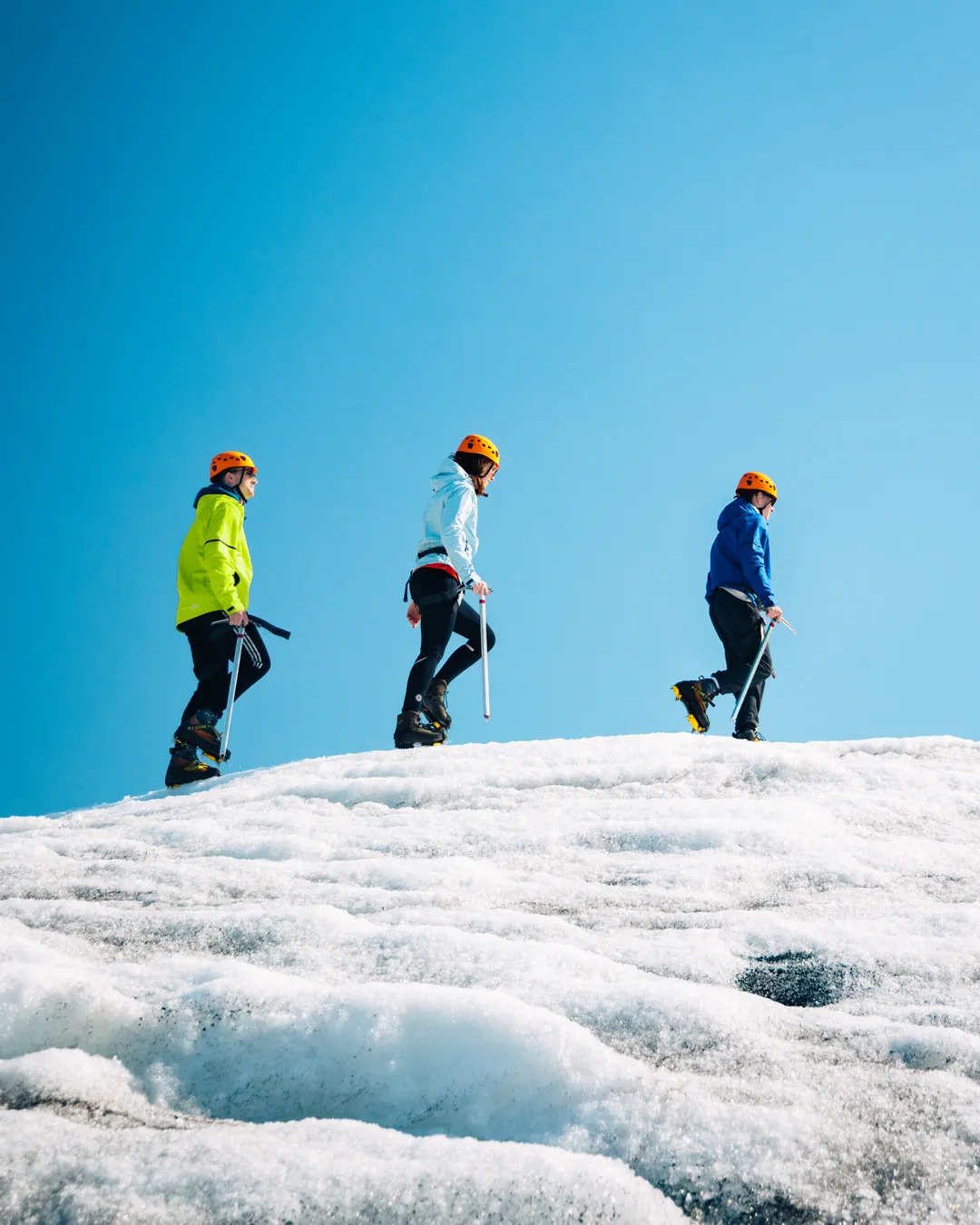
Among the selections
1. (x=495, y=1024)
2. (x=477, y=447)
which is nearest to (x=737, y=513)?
(x=477, y=447)

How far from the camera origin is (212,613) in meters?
8.23

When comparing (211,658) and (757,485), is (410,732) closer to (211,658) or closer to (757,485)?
(211,658)

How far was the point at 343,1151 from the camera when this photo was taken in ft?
6.13

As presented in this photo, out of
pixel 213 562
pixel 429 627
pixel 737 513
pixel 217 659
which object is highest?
pixel 737 513

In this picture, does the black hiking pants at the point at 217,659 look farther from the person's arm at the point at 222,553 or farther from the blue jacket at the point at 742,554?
the blue jacket at the point at 742,554

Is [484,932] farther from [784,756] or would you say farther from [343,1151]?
[784,756]

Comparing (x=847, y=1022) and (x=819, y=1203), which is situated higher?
(x=847, y=1022)

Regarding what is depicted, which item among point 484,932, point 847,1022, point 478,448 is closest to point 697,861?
point 484,932

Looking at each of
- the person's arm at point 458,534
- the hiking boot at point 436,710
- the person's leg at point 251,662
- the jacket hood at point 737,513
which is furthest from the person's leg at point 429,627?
the jacket hood at point 737,513

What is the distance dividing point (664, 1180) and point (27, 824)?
5.62 meters

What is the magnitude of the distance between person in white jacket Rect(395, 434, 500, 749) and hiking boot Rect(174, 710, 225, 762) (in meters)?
1.61

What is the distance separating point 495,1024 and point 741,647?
7871 millimetres

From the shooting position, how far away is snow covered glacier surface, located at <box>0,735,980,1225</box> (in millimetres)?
1774

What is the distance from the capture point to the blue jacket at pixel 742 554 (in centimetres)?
969
